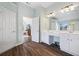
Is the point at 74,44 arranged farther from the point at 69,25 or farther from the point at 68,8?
the point at 68,8

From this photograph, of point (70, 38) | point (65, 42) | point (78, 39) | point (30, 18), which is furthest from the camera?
point (30, 18)

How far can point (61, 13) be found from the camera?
12.8 ft

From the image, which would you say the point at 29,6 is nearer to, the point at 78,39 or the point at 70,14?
the point at 70,14

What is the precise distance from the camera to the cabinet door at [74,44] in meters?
2.72

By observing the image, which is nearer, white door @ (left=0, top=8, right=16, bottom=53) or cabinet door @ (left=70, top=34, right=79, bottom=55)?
cabinet door @ (left=70, top=34, right=79, bottom=55)

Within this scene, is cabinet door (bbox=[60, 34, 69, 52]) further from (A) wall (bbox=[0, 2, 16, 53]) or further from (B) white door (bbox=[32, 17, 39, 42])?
(A) wall (bbox=[0, 2, 16, 53])

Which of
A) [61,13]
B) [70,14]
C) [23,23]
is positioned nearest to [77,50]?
[70,14]

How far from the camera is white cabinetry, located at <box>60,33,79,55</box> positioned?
275cm

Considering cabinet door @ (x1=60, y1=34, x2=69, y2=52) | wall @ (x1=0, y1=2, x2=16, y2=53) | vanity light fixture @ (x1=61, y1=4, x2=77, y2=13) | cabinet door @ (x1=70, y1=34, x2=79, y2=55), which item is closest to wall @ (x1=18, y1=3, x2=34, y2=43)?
wall @ (x1=0, y1=2, x2=16, y2=53)

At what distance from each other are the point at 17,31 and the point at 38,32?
1.33 meters

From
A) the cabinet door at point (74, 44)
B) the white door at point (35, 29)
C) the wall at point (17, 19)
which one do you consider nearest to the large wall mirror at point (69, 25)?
the cabinet door at point (74, 44)

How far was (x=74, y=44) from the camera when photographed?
9.21 ft

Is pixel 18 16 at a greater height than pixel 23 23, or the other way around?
pixel 18 16

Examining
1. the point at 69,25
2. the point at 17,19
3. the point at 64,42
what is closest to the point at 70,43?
the point at 64,42
